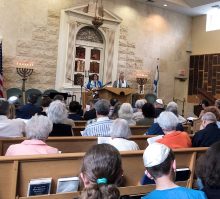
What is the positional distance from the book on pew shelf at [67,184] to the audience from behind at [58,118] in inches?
73.5

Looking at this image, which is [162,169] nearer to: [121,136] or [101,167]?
[101,167]

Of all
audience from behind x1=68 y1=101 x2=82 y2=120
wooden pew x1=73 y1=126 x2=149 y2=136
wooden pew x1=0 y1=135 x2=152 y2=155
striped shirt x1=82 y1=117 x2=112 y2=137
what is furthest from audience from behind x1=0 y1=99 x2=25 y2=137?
audience from behind x1=68 y1=101 x2=82 y2=120

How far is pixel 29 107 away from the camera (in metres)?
6.18

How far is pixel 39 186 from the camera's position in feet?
8.52

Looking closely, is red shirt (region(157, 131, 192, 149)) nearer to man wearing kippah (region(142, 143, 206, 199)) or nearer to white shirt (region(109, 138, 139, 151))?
white shirt (region(109, 138, 139, 151))

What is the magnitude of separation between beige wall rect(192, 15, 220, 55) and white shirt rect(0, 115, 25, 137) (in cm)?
1307

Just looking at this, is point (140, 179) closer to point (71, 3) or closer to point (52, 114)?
point (52, 114)

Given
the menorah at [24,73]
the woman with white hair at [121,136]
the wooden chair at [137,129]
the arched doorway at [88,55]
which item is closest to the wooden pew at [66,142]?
the woman with white hair at [121,136]

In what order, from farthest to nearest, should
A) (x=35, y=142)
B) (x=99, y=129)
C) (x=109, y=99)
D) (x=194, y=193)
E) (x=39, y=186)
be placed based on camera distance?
(x=109, y=99) → (x=99, y=129) → (x=35, y=142) → (x=39, y=186) → (x=194, y=193)

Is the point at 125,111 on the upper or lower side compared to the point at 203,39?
lower

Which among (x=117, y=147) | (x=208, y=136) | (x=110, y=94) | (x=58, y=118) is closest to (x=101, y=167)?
(x=117, y=147)

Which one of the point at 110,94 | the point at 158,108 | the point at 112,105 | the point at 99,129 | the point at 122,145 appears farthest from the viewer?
the point at 110,94

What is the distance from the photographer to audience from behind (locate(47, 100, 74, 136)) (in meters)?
4.51

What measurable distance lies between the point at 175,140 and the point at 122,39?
11.0 m
